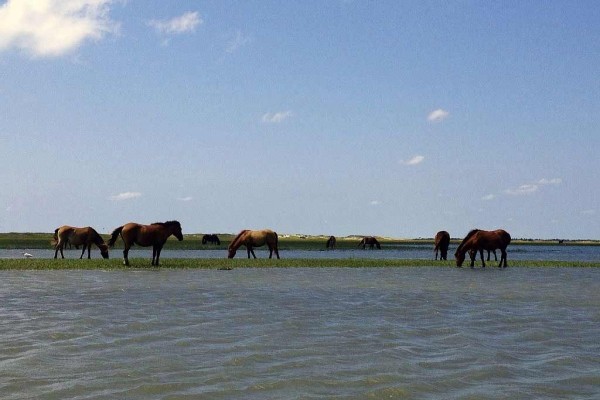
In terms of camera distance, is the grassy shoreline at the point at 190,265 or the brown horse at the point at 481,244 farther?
the brown horse at the point at 481,244

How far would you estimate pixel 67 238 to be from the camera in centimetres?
3694

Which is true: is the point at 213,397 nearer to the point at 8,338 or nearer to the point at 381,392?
the point at 381,392

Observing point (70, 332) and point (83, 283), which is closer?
point (70, 332)

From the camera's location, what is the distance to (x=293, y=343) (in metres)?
9.55

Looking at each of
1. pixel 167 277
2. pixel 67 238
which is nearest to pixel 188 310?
pixel 167 277

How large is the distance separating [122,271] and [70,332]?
15.6 metres

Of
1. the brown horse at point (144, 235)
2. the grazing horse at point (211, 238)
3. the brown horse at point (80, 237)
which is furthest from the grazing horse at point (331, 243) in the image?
the brown horse at point (144, 235)

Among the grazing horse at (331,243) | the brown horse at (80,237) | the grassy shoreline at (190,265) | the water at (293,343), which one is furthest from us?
the grazing horse at (331,243)

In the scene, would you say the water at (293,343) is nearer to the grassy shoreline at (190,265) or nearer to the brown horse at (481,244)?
the grassy shoreline at (190,265)

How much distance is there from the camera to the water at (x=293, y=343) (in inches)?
268

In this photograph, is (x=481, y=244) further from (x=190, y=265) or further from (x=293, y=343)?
(x=293, y=343)

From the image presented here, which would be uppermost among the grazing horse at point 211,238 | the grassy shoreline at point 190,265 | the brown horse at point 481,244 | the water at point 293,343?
the grazing horse at point 211,238

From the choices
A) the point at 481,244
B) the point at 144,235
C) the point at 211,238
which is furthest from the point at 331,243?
the point at 144,235

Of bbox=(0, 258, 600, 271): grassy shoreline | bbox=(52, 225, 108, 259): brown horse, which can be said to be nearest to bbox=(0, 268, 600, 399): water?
bbox=(0, 258, 600, 271): grassy shoreline
